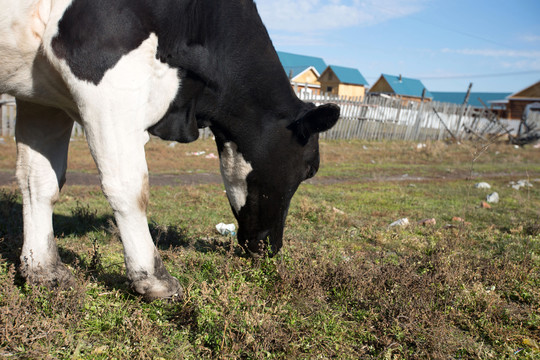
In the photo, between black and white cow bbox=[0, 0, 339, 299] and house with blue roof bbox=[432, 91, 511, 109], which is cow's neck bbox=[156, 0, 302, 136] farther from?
house with blue roof bbox=[432, 91, 511, 109]

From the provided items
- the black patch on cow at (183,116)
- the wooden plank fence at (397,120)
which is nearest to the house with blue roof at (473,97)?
the wooden plank fence at (397,120)

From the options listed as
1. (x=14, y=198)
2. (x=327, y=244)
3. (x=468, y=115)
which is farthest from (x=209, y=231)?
(x=468, y=115)

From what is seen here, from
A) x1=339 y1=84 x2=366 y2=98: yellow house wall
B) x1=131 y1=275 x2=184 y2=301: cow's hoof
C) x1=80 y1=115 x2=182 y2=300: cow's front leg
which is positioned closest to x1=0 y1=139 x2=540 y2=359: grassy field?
x1=131 y1=275 x2=184 y2=301: cow's hoof

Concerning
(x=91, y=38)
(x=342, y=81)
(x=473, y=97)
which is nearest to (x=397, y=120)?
(x=91, y=38)

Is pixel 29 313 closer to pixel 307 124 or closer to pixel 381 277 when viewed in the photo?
pixel 307 124

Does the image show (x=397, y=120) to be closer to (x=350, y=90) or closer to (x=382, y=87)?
(x=350, y=90)

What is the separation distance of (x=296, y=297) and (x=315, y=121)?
1173mm

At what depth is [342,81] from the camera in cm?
4359

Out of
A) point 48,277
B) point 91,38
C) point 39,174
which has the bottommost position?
point 48,277

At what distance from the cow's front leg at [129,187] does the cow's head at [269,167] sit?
0.74 meters

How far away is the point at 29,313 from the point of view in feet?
8.08

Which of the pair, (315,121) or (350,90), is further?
(350,90)

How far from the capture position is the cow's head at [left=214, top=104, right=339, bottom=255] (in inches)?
123

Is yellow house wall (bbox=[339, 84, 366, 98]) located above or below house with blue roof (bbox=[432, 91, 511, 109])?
below
